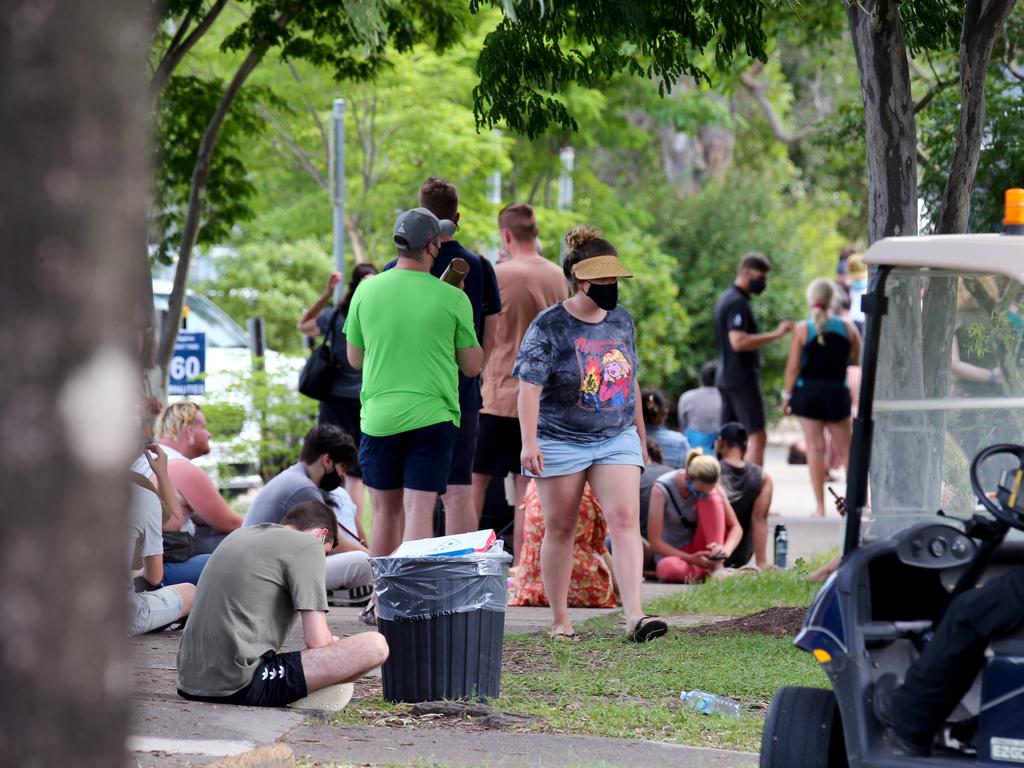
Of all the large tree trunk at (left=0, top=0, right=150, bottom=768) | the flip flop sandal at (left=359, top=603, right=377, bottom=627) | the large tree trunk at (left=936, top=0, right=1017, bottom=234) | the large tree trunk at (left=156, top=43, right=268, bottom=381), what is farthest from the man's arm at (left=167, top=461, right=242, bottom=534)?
the large tree trunk at (left=0, top=0, right=150, bottom=768)

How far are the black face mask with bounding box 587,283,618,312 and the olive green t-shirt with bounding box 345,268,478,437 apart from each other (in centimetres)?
59

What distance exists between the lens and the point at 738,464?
11391 mm

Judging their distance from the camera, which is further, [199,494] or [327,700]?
[199,494]

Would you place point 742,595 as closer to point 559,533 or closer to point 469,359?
point 559,533

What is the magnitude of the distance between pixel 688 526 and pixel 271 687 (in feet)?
16.4

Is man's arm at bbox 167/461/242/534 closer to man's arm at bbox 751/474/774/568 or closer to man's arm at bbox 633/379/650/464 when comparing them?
man's arm at bbox 633/379/650/464

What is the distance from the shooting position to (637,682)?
697 centimetres

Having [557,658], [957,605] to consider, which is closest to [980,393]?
[957,605]

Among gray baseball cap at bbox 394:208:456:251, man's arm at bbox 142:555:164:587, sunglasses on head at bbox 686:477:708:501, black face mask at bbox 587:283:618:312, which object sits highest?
gray baseball cap at bbox 394:208:456:251

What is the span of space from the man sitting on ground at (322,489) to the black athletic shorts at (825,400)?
207 inches

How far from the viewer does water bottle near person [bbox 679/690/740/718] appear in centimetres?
644

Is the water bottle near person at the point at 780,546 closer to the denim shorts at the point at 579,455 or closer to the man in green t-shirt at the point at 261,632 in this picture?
the denim shorts at the point at 579,455

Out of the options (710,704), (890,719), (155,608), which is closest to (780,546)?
(155,608)

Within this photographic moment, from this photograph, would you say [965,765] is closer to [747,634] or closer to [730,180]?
[747,634]
